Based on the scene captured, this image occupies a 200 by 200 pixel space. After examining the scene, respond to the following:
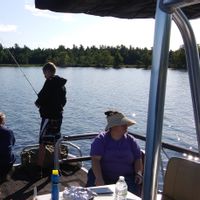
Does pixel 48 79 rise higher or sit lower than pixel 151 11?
lower

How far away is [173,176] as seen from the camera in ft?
9.10

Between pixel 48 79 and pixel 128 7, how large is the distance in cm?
377

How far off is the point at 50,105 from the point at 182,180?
9.99 ft

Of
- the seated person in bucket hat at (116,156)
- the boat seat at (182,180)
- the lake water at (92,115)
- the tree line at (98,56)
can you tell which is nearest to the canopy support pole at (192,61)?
the boat seat at (182,180)

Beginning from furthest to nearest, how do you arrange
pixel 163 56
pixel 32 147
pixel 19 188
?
pixel 32 147
pixel 19 188
pixel 163 56

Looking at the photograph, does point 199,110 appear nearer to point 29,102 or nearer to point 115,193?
point 115,193

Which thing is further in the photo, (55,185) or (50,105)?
(50,105)

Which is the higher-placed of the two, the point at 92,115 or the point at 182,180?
the point at 182,180

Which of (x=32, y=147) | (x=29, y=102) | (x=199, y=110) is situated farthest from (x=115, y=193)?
(x=29, y=102)

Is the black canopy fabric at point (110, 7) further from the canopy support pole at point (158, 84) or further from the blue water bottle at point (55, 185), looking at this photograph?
the blue water bottle at point (55, 185)

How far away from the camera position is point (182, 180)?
8.91ft

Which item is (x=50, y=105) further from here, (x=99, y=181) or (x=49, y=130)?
(x=99, y=181)

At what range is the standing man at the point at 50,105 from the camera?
210 inches

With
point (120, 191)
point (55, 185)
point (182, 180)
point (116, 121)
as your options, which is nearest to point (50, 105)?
point (116, 121)
